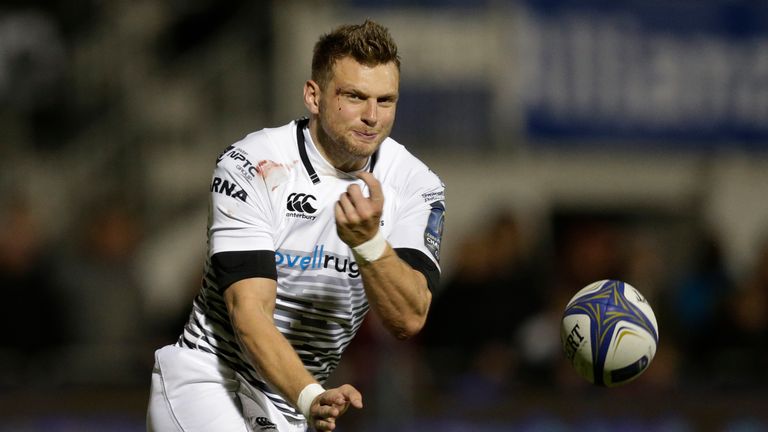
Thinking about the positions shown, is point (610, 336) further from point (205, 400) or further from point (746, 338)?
point (746, 338)

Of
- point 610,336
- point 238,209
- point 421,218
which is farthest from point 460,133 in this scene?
point 238,209

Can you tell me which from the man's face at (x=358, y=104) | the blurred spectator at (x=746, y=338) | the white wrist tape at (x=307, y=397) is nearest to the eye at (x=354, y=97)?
the man's face at (x=358, y=104)

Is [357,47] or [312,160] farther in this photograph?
[312,160]

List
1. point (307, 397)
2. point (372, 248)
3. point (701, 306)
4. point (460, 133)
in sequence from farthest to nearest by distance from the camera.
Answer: point (460, 133) < point (701, 306) < point (372, 248) < point (307, 397)

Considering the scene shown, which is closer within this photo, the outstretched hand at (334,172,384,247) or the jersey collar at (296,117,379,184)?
the outstretched hand at (334,172,384,247)

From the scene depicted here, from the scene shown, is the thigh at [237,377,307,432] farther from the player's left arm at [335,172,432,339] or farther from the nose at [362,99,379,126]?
the nose at [362,99,379,126]

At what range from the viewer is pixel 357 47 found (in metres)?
5.69

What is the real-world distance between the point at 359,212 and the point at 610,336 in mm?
1687

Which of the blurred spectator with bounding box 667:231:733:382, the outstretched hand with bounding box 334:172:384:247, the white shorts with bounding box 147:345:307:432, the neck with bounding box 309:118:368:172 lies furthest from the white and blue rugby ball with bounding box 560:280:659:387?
the blurred spectator with bounding box 667:231:733:382

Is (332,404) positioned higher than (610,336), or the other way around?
(332,404)

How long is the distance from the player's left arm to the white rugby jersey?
28 cm

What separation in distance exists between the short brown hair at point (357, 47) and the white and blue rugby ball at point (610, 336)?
5.11ft

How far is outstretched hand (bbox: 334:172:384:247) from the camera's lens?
5195 millimetres

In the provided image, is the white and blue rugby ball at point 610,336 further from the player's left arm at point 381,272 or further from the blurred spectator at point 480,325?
the blurred spectator at point 480,325
